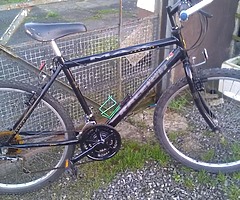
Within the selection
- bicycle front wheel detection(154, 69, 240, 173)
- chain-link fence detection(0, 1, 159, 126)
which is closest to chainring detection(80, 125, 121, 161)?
bicycle front wheel detection(154, 69, 240, 173)

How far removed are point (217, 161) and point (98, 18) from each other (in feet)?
15.5

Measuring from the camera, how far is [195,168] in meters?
3.49

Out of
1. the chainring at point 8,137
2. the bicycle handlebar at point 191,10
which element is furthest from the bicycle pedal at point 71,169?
the bicycle handlebar at point 191,10

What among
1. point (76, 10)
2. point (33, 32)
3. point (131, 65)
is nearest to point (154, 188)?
point (131, 65)

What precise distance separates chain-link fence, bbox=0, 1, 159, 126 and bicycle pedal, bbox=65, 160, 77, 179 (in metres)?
0.67

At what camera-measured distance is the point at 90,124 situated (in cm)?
308

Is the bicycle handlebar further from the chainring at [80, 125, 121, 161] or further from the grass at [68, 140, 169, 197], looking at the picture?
the grass at [68, 140, 169, 197]

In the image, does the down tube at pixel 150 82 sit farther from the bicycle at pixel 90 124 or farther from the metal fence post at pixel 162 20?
the metal fence post at pixel 162 20

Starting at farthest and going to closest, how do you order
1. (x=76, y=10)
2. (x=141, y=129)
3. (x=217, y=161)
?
1. (x=76, y=10)
2. (x=141, y=129)
3. (x=217, y=161)

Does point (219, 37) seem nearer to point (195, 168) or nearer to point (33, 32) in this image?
point (195, 168)

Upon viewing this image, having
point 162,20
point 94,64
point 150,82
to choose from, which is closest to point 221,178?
point 150,82

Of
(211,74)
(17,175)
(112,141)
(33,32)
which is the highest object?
(33,32)

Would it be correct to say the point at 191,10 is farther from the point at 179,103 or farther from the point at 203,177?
the point at 203,177

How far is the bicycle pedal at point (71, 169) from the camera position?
10.5ft
